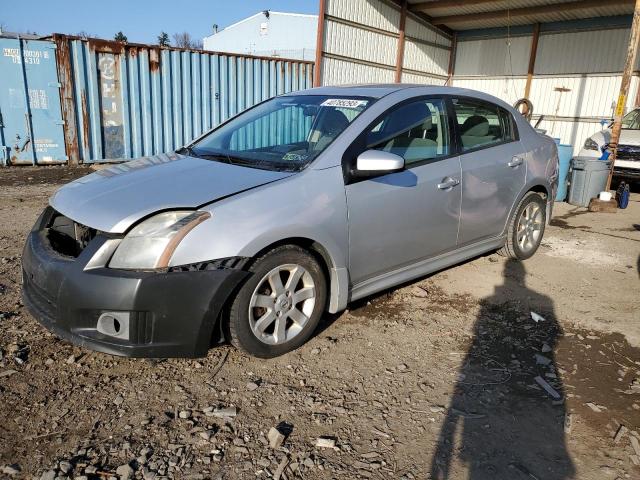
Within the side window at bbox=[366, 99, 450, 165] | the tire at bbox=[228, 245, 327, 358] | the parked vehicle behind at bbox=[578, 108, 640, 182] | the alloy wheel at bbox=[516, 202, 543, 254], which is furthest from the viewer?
the parked vehicle behind at bbox=[578, 108, 640, 182]

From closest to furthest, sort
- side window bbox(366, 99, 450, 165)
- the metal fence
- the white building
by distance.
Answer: side window bbox(366, 99, 450, 165) < the metal fence < the white building

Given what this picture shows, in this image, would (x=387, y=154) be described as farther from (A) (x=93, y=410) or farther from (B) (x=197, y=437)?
(A) (x=93, y=410)

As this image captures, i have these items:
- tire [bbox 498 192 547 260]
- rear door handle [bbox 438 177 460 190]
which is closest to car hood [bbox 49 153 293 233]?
rear door handle [bbox 438 177 460 190]

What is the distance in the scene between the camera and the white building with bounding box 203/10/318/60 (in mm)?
32406

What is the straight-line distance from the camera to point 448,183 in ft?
12.7

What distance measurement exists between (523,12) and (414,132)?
43.2ft

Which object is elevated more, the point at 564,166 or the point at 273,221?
the point at 273,221

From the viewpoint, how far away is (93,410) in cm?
260

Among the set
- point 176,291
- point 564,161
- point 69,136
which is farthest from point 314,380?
point 69,136

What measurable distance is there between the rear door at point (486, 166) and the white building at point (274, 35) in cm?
2746

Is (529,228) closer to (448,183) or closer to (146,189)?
(448,183)

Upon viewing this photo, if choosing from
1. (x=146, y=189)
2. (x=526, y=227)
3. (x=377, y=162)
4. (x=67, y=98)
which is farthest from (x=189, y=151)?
(x=67, y=98)

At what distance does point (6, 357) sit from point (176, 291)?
130cm

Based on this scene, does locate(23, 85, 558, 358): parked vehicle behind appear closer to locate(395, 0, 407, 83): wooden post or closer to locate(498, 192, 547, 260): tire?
locate(498, 192, 547, 260): tire
